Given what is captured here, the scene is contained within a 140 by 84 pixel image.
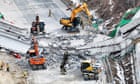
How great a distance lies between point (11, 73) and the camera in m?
32.7

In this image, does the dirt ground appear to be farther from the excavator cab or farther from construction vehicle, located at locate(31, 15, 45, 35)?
the excavator cab

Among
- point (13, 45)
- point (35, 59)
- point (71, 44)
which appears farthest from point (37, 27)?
point (35, 59)

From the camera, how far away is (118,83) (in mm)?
31016

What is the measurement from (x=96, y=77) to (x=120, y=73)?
1.73 m

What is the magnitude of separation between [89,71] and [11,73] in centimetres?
548

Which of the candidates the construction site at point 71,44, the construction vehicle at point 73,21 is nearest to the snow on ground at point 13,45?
the construction site at point 71,44

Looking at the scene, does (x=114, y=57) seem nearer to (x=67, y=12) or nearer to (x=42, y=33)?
(x=42, y=33)

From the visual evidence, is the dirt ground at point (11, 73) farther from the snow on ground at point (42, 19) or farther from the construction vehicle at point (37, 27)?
the construction vehicle at point (37, 27)

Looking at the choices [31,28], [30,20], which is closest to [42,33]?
[31,28]

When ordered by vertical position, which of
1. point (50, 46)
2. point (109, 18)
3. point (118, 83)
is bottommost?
point (118, 83)

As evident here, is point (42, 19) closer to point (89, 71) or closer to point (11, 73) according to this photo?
point (11, 73)

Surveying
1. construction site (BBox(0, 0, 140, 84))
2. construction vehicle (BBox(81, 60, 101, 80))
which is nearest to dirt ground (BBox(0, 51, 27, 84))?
construction site (BBox(0, 0, 140, 84))

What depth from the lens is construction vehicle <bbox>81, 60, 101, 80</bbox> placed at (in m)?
31.9

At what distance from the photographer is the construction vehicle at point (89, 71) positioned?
1254 inches
